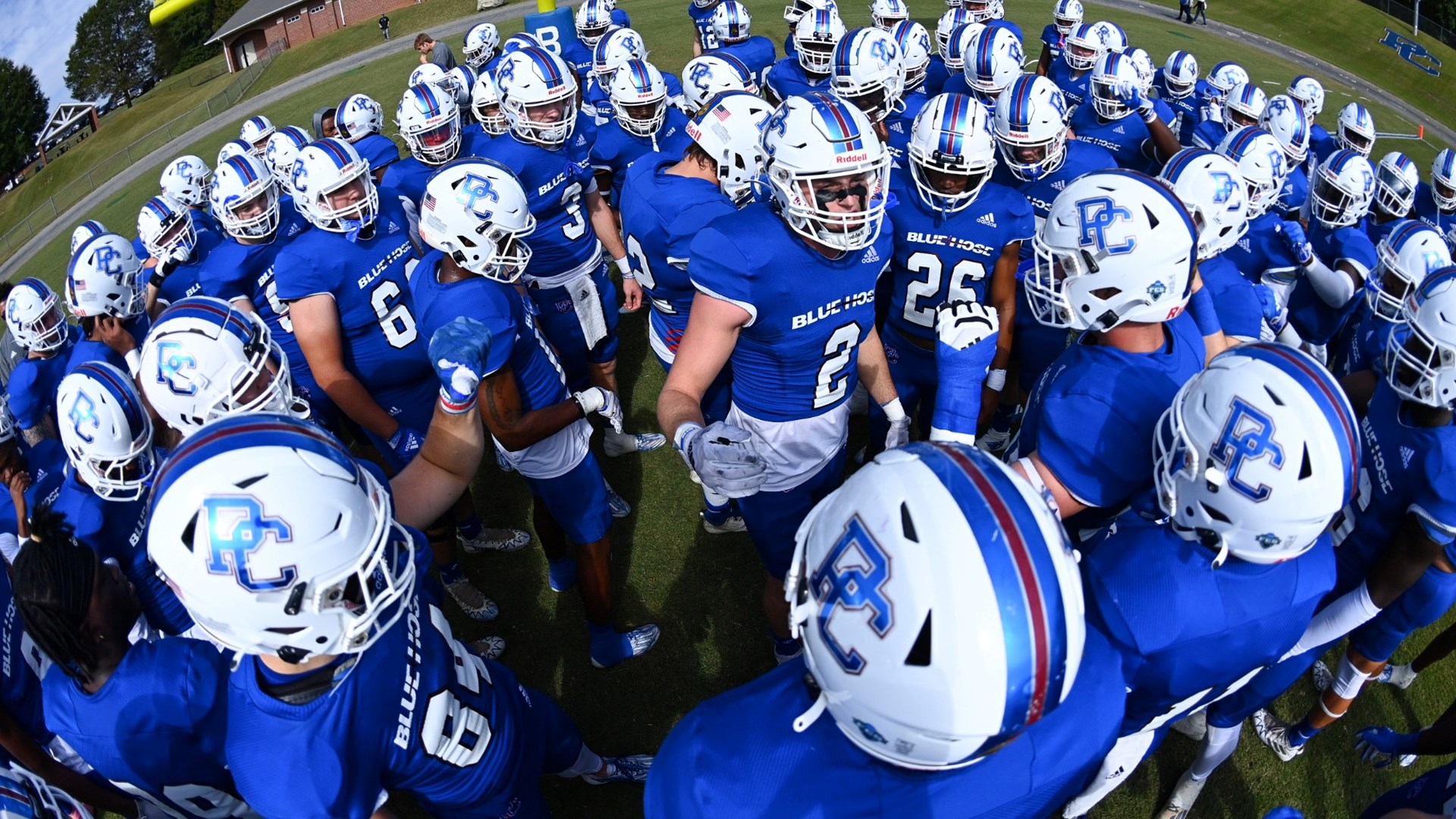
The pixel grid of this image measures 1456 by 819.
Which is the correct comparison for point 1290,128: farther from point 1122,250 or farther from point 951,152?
point 1122,250

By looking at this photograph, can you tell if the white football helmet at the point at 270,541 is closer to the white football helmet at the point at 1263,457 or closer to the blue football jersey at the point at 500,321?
the blue football jersey at the point at 500,321

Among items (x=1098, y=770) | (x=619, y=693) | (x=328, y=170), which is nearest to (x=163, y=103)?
(x=328, y=170)

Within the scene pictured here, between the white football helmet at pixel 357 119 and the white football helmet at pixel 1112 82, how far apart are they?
7.62 m

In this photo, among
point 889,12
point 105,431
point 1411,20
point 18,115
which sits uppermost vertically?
point 105,431

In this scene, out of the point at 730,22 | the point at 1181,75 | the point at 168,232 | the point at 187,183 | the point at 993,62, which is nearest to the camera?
the point at 168,232

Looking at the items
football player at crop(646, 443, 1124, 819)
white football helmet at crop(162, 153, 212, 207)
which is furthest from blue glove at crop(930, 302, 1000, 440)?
white football helmet at crop(162, 153, 212, 207)

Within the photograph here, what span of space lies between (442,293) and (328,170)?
4.78 feet

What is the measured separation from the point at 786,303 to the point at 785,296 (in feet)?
0.13

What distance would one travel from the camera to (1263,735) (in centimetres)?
445

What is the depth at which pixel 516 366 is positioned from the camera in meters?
4.42

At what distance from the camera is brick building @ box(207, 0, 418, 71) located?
3753 cm

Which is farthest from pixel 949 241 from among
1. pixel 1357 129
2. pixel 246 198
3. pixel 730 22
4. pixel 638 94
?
pixel 1357 129

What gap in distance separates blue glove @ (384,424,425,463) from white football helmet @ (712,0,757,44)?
310 inches

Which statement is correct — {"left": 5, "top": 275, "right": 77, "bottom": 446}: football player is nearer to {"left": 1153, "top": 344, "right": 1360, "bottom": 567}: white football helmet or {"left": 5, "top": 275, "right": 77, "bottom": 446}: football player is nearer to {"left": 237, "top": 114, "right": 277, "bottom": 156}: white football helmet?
{"left": 237, "top": 114, "right": 277, "bottom": 156}: white football helmet
